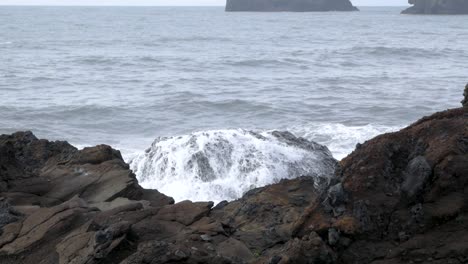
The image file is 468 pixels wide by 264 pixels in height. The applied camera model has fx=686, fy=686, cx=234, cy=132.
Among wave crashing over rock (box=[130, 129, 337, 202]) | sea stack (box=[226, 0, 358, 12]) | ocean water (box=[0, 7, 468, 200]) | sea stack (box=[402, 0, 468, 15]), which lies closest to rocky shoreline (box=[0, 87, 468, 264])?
wave crashing over rock (box=[130, 129, 337, 202])

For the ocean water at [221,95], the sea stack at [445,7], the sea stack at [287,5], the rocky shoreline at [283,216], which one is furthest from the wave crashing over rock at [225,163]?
the sea stack at [287,5]

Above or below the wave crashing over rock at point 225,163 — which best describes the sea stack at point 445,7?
below

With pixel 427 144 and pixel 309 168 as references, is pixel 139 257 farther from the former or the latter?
pixel 309 168

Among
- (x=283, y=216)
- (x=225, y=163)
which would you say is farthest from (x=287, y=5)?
(x=283, y=216)

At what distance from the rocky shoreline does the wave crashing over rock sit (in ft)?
13.5

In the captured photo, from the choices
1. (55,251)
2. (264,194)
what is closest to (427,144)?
(264,194)

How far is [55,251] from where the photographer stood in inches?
315

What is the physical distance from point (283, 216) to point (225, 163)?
6.30 metres

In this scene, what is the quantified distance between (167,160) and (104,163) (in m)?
4.79

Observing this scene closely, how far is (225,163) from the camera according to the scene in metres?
14.7

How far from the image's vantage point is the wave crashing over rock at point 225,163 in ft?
45.8

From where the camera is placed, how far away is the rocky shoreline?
6504 millimetres

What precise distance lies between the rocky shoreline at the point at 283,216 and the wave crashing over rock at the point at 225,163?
13.5ft

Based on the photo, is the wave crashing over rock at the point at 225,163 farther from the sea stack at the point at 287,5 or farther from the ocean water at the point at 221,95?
the sea stack at the point at 287,5
